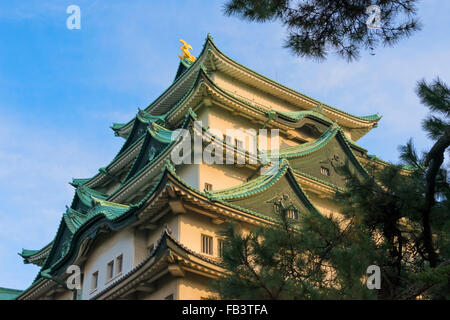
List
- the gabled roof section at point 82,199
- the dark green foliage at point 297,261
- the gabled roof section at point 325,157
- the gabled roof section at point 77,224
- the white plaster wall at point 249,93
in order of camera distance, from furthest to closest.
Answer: the white plaster wall at point 249,93
the gabled roof section at point 82,199
the gabled roof section at point 325,157
the gabled roof section at point 77,224
the dark green foliage at point 297,261

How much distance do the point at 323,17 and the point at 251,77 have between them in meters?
18.3

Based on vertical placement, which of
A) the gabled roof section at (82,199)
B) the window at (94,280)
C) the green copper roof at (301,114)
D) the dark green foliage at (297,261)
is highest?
the green copper roof at (301,114)

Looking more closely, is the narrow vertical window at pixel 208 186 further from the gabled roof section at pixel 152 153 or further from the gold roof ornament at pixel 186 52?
the gold roof ornament at pixel 186 52

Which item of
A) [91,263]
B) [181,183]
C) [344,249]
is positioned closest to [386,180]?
[344,249]

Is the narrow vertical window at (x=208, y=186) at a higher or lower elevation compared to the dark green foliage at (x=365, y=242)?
higher

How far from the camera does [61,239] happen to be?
2703cm

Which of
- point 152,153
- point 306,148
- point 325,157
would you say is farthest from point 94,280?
point 325,157

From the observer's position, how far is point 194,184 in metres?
22.9

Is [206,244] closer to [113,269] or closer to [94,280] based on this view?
[113,269]

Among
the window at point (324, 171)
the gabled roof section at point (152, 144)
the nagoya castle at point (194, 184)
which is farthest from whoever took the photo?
the window at point (324, 171)

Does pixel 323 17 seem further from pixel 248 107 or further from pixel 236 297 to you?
pixel 248 107

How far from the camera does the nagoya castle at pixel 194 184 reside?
18.8m

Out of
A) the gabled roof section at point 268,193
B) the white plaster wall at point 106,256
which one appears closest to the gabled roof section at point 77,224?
the white plaster wall at point 106,256

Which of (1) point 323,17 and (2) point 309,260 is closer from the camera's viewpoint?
(2) point 309,260
